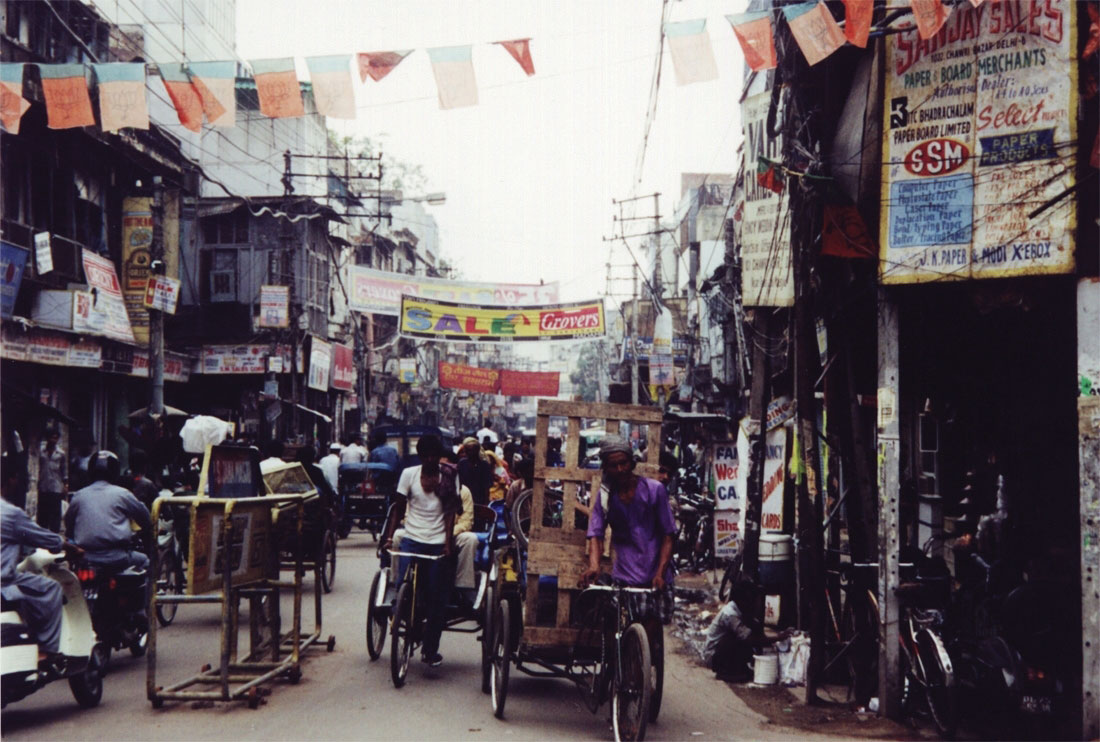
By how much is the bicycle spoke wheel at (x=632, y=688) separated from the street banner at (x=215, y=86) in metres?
6.55

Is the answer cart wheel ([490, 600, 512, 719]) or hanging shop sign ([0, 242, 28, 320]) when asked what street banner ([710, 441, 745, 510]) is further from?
hanging shop sign ([0, 242, 28, 320])

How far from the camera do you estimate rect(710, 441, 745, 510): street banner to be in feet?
48.3

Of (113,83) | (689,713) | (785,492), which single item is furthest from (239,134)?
(689,713)

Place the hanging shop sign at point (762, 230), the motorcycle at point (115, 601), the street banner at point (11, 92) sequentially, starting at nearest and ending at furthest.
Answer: the motorcycle at point (115, 601)
the street banner at point (11, 92)
the hanging shop sign at point (762, 230)

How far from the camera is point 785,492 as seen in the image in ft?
36.1

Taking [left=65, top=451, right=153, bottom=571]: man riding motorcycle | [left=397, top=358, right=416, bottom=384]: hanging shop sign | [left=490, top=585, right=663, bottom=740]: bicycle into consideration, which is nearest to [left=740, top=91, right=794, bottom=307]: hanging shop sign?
[left=490, top=585, right=663, bottom=740]: bicycle

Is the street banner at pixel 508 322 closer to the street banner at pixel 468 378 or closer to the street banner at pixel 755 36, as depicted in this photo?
the street banner at pixel 468 378

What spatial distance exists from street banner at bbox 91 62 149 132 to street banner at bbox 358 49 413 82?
7.02ft

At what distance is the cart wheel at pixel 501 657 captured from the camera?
7.21 m

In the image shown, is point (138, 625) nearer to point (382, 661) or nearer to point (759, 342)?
point (382, 661)

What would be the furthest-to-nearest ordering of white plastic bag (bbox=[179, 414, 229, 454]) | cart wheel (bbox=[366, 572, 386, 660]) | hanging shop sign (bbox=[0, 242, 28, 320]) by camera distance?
white plastic bag (bbox=[179, 414, 229, 454]) → hanging shop sign (bbox=[0, 242, 28, 320]) → cart wheel (bbox=[366, 572, 386, 660])

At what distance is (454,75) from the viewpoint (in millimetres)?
9719

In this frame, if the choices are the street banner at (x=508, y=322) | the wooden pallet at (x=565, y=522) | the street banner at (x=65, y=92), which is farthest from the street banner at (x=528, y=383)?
the wooden pallet at (x=565, y=522)

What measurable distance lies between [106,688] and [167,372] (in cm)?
2193
